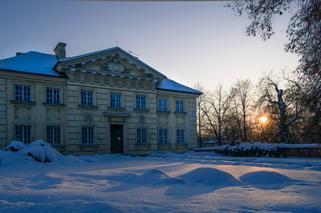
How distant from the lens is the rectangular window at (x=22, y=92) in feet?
75.1

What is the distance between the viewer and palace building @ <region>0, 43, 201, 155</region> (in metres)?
23.0

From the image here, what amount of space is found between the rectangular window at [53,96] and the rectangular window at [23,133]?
2554 millimetres

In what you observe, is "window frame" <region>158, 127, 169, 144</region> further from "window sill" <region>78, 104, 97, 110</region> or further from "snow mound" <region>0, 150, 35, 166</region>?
"snow mound" <region>0, 150, 35, 166</region>

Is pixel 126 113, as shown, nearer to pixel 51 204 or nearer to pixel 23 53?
pixel 23 53

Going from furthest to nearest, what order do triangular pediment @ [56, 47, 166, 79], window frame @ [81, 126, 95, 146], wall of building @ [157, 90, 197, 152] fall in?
wall of building @ [157, 90, 197, 152] → window frame @ [81, 126, 95, 146] → triangular pediment @ [56, 47, 166, 79]

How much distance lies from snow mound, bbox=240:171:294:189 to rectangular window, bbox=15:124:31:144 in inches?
686

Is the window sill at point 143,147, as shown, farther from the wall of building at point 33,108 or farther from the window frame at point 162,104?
the wall of building at point 33,108

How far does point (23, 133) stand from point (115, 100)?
824cm

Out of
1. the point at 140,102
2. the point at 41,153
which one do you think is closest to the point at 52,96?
the point at 41,153

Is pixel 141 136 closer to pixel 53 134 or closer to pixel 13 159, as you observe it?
pixel 53 134

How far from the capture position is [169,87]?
32.7 meters

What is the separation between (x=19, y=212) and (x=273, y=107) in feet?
123

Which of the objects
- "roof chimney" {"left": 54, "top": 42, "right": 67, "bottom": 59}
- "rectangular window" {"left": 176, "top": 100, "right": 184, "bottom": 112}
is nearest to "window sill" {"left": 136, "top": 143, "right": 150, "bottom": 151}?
"rectangular window" {"left": 176, "top": 100, "right": 184, "bottom": 112}

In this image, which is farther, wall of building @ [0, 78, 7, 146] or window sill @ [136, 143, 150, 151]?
window sill @ [136, 143, 150, 151]
